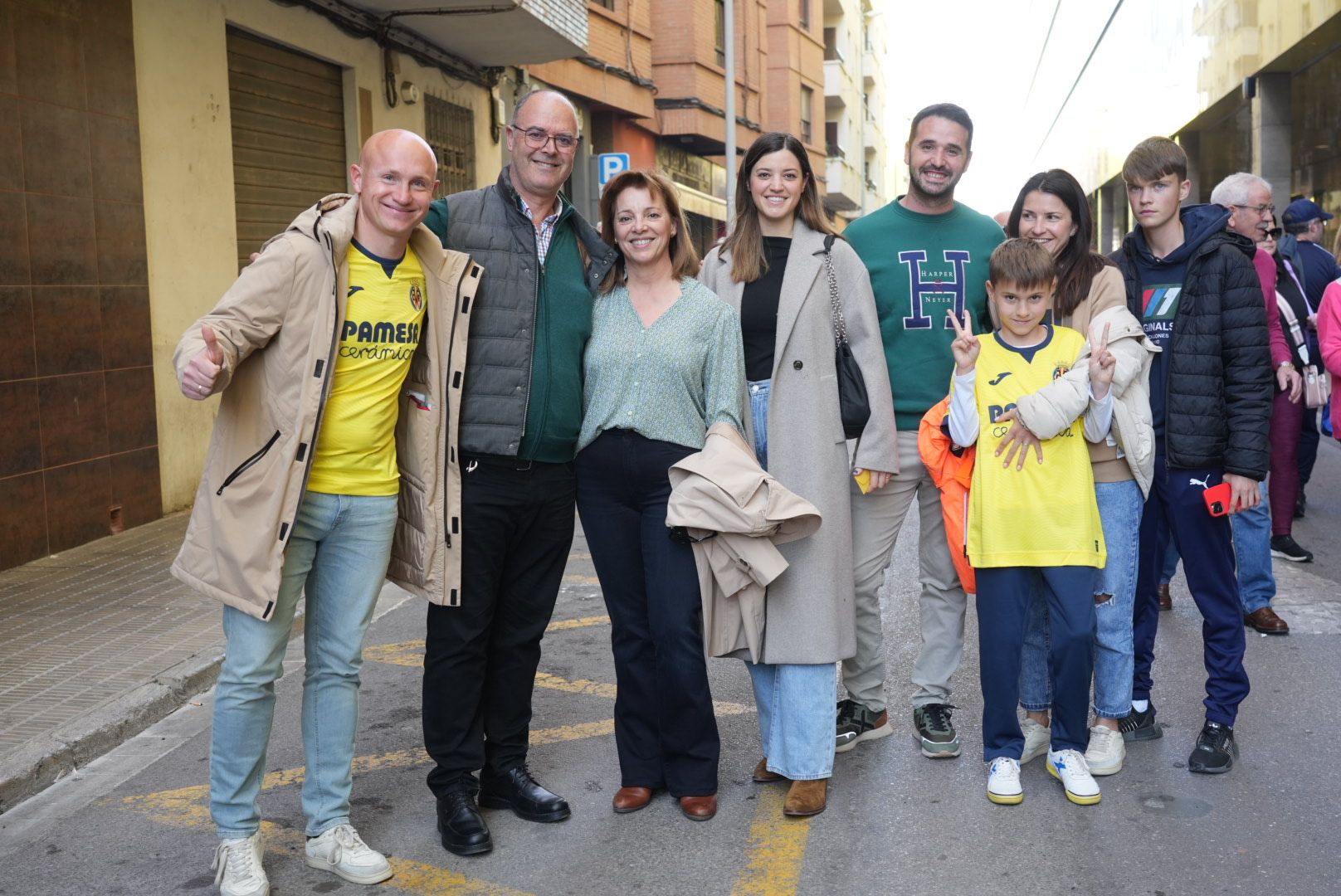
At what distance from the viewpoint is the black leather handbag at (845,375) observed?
13.3ft

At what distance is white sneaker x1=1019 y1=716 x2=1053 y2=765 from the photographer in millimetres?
4355

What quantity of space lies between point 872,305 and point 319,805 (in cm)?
227

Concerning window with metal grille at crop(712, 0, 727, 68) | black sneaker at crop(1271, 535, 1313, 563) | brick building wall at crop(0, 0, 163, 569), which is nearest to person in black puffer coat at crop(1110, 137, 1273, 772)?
black sneaker at crop(1271, 535, 1313, 563)

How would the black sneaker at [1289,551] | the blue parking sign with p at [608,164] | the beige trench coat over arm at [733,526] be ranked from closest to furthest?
the beige trench coat over arm at [733,526]
the black sneaker at [1289,551]
the blue parking sign with p at [608,164]

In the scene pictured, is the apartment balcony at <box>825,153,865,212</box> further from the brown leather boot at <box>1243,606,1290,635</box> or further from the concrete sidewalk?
the brown leather boot at <box>1243,606,1290,635</box>

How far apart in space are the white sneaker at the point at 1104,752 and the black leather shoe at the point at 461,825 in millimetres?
1963

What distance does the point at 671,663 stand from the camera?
3930 mm

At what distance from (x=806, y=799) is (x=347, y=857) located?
138cm

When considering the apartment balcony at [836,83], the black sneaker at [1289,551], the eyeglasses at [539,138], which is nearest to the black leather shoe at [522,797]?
the eyeglasses at [539,138]

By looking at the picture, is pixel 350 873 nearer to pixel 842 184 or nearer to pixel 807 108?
pixel 807 108

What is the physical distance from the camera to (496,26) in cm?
1279

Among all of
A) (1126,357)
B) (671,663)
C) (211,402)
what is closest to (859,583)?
(671,663)

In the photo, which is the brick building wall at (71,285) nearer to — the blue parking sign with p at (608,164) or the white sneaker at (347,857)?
the white sneaker at (347,857)

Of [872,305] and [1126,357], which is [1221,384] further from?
[872,305]
